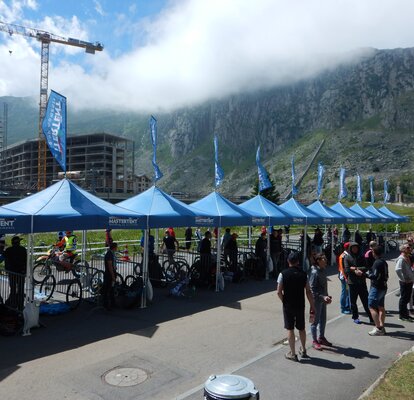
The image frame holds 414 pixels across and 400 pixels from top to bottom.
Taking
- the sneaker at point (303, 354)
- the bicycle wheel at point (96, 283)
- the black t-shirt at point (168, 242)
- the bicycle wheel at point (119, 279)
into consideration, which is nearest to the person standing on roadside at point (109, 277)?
the bicycle wheel at point (96, 283)

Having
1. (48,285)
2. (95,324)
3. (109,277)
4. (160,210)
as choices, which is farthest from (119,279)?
(95,324)

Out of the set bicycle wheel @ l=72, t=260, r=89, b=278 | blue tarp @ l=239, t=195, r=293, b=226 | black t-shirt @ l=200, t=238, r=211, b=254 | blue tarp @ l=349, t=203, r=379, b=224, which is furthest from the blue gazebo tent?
blue tarp @ l=349, t=203, r=379, b=224

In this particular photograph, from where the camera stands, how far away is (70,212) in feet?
32.0

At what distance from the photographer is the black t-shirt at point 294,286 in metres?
7.15

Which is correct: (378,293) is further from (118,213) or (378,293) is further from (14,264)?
(14,264)

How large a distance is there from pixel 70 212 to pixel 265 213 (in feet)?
30.7

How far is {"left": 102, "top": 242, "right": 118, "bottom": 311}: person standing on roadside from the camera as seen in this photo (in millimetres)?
10805

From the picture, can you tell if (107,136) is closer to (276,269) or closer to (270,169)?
(270,169)

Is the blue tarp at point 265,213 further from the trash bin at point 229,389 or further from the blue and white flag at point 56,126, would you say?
the trash bin at point 229,389

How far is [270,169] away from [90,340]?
186883mm

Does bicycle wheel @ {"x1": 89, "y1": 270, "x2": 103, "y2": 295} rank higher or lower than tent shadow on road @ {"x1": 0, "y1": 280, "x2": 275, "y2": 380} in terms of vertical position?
higher

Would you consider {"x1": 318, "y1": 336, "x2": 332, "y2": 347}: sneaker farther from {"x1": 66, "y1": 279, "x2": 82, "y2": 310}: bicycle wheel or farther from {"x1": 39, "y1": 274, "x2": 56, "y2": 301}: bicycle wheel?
{"x1": 39, "y1": 274, "x2": 56, "y2": 301}: bicycle wheel

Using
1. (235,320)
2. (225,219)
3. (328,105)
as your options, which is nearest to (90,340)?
(235,320)

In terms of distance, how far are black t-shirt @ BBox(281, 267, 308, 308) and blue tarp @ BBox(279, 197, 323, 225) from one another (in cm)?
1130
